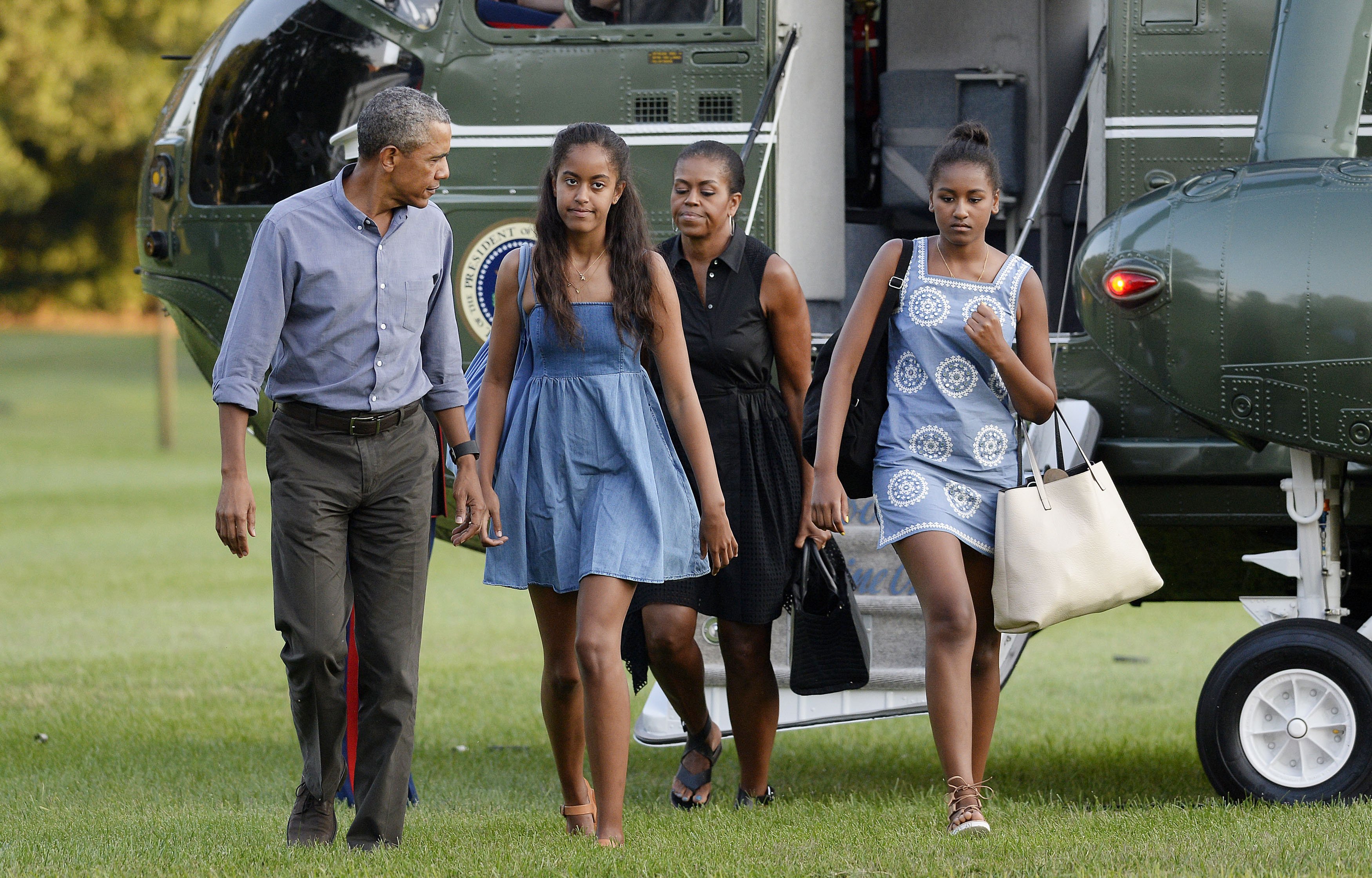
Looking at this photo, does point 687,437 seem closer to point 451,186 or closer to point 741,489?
point 741,489

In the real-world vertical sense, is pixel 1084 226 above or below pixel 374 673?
above

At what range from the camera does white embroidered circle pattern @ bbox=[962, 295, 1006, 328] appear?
462cm

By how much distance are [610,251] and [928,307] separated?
0.87m

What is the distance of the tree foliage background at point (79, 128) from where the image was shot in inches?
845

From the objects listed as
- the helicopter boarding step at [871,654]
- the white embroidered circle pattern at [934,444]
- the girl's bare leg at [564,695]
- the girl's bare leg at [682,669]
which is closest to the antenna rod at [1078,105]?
the helicopter boarding step at [871,654]

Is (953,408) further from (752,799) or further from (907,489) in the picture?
(752,799)

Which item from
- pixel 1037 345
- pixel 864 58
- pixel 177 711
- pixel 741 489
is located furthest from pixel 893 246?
pixel 177 711

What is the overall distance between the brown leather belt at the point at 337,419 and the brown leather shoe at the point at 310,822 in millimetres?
934

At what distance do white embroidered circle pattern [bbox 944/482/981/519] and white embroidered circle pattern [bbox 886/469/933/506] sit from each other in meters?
0.02

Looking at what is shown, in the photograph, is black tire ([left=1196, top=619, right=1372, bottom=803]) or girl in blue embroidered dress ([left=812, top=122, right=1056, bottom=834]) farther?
black tire ([left=1196, top=619, right=1372, bottom=803])

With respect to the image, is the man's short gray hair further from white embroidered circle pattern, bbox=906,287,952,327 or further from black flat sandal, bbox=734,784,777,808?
black flat sandal, bbox=734,784,777,808

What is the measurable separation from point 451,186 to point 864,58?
6.21 feet

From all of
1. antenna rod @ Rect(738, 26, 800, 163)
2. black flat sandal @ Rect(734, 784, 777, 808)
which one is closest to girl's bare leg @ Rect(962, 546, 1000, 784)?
black flat sandal @ Rect(734, 784, 777, 808)

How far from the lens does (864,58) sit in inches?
277
